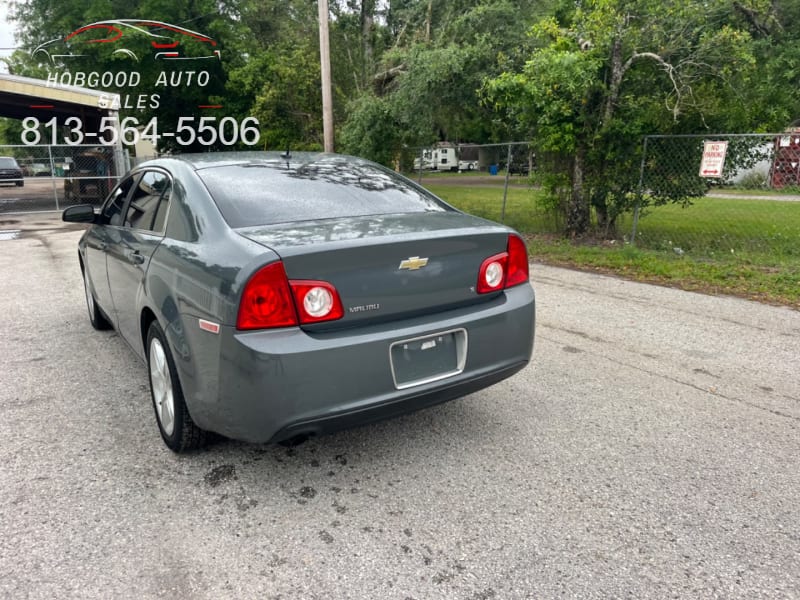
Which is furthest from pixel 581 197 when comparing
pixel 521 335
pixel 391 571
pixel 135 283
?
pixel 391 571

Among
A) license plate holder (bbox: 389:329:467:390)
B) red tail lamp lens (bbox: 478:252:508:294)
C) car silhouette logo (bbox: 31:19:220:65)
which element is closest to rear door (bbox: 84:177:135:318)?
license plate holder (bbox: 389:329:467:390)

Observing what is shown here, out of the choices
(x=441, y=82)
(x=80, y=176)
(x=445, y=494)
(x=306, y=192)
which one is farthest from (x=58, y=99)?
(x=445, y=494)

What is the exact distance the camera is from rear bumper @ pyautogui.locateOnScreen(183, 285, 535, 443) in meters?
2.45

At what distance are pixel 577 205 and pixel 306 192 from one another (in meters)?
7.72

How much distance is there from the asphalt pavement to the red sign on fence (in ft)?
15.9

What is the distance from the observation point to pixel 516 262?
10.6 feet

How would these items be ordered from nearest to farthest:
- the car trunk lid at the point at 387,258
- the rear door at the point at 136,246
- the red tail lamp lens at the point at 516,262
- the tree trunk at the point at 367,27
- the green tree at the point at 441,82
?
the car trunk lid at the point at 387,258, the red tail lamp lens at the point at 516,262, the rear door at the point at 136,246, the green tree at the point at 441,82, the tree trunk at the point at 367,27

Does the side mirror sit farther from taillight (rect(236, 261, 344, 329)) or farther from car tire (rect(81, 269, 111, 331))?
taillight (rect(236, 261, 344, 329))

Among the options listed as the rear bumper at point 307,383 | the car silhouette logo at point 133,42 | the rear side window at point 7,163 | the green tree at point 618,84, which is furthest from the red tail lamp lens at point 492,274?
the rear side window at point 7,163

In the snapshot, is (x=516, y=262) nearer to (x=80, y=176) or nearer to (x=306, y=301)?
(x=306, y=301)

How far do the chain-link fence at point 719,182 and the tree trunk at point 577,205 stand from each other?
0.82 m

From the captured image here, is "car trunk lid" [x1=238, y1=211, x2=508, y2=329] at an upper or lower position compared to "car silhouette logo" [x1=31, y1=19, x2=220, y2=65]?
lower

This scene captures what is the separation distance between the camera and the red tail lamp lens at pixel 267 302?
2.46 meters

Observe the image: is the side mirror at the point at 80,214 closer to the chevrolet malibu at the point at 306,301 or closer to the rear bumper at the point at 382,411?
the chevrolet malibu at the point at 306,301
